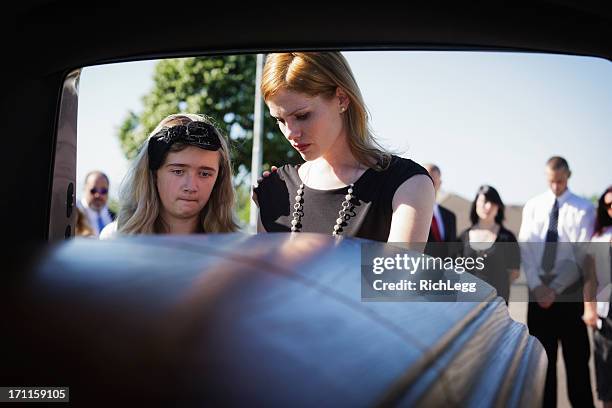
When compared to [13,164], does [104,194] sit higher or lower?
higher

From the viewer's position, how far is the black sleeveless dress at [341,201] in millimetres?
1656

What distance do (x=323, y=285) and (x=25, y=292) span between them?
0.29 meters

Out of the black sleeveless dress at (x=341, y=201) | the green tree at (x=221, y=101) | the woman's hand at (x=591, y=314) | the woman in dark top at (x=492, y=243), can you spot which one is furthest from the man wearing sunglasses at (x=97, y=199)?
the woman's hand at (x=591, y=314)

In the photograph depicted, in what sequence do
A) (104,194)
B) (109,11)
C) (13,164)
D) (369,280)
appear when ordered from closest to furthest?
(369,280) → (109,11) → (13,164) → (104,194)

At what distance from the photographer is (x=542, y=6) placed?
1.06 metres

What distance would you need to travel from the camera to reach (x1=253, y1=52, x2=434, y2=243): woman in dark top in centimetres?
165

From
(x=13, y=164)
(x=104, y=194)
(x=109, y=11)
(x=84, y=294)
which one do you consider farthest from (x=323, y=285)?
(x=104, y=194)

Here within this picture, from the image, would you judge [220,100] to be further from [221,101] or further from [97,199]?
[97,199]

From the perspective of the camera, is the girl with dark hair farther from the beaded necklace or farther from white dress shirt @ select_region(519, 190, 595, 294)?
the beaded necklace

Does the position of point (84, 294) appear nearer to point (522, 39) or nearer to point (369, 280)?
point (369, 280)

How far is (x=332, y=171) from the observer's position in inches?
72.0

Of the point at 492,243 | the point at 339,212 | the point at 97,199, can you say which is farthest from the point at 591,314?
the point at 97,199

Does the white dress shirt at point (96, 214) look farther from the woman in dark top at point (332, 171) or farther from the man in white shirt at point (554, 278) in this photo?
the man in white shirt at point (554, 278)

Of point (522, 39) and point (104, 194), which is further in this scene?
point (104, 194)
